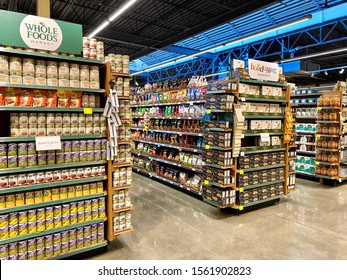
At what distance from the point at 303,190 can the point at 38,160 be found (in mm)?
5959

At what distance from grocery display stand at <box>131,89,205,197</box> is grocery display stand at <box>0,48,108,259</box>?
283cm

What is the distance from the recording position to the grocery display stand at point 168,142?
5.88 metres

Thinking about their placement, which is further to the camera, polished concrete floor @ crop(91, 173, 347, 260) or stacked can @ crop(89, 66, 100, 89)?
polished concrete floor @ crop(91, 173, 347, 260)

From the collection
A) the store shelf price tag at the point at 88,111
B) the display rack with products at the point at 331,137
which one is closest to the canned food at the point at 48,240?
the store shelf price tag at the point at 88,111

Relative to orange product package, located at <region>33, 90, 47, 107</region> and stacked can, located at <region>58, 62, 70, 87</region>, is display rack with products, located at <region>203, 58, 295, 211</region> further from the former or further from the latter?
orange product package, located at <region>33, 90, 47, 107</region>

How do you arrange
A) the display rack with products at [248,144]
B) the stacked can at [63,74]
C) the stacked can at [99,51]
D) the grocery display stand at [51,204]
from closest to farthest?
the grocery display stand at [51,204]
the stacked can at [63,74]
the stacked can at [99,51]
the display rack with products at [248,144]

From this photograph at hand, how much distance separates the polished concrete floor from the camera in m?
3.35

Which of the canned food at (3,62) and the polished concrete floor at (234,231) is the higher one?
the canned food at (3,62)

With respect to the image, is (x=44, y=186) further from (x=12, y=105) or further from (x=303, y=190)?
(x=303, y=190)

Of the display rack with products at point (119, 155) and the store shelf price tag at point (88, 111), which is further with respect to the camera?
the display rack with products at point (119, 155)

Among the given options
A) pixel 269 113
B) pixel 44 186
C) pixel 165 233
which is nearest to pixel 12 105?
pixel 44 186

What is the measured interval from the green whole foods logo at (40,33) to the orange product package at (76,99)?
1.77 feet

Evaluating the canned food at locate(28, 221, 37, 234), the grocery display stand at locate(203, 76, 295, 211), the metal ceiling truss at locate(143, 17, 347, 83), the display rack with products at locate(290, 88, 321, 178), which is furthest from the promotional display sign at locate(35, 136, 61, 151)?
the metal ceiling truss at locate(143, 17, 347, 83)

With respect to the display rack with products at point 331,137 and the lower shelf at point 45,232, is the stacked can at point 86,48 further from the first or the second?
the display rack with products at point 331,137
